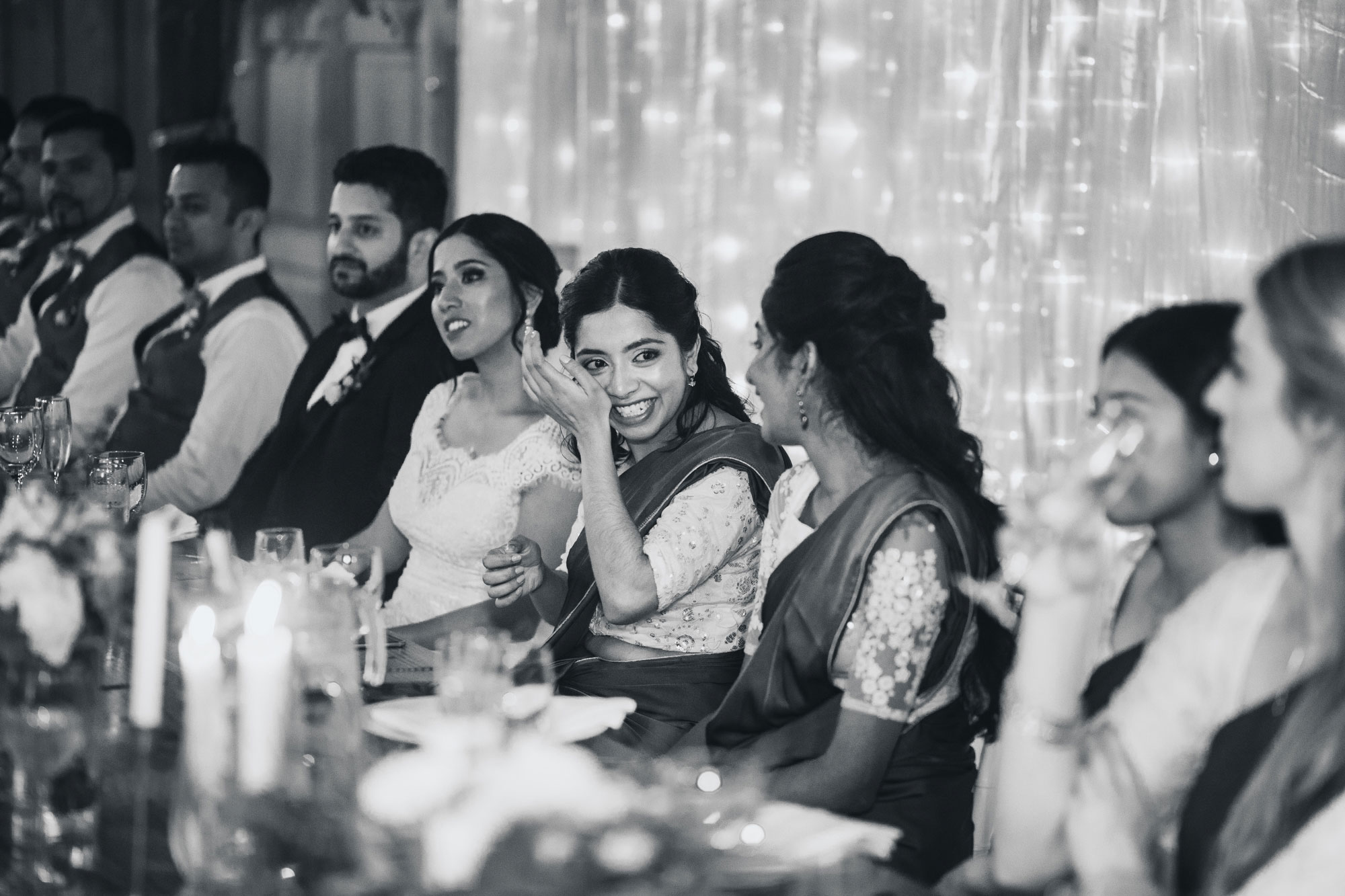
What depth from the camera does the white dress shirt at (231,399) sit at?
442 cm

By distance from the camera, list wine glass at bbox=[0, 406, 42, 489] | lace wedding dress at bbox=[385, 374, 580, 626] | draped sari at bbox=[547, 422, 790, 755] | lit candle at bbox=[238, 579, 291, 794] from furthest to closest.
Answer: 1. lace wedding dress at bbox=[385, 374, 580, 626]
2. wine glass at bbox=[0, 406, 42, 489]
3. draped sari at bbox=[547, 422, 790, 755]
4. lit candle at bbox=[238, 579, 291, 794]

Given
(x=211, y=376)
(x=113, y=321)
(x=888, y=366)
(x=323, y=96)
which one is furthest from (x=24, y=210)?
(x=888, y=366)

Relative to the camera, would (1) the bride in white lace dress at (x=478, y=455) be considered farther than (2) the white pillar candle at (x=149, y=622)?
Yes

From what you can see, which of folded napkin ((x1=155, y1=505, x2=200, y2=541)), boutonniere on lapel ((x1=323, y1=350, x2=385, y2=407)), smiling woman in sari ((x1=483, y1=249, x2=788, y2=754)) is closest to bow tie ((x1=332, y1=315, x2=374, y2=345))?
boutonniere on lapel ((x1=323, y1=350, x2=385, y2=407))

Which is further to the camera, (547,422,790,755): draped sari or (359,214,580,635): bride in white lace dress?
(359,214,580,635): bride in white lace dress

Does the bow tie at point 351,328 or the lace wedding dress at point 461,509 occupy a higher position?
the bow tie at point 351,328

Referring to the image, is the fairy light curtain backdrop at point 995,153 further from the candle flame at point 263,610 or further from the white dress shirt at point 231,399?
the candle flame at point 263,610

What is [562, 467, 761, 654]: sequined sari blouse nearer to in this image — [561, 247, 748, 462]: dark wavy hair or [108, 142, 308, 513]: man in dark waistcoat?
[561, 247, 748, 462]: dark wavy hair

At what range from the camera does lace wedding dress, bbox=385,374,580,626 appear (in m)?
3.16

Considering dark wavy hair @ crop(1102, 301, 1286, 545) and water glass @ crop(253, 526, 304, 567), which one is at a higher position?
dark wavy hair @ crop(1102, 301, 1286, 545)

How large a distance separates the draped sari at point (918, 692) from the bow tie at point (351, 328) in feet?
6.84

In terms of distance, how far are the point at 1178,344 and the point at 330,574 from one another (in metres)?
1.12

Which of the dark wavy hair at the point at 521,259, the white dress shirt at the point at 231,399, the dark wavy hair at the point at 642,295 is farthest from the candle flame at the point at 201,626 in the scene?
the white dress shirt at the point at 231,399

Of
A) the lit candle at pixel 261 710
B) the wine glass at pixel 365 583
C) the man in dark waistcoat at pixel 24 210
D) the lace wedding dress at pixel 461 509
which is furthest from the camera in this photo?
the man in dark waistcoat at pixel 24 210
